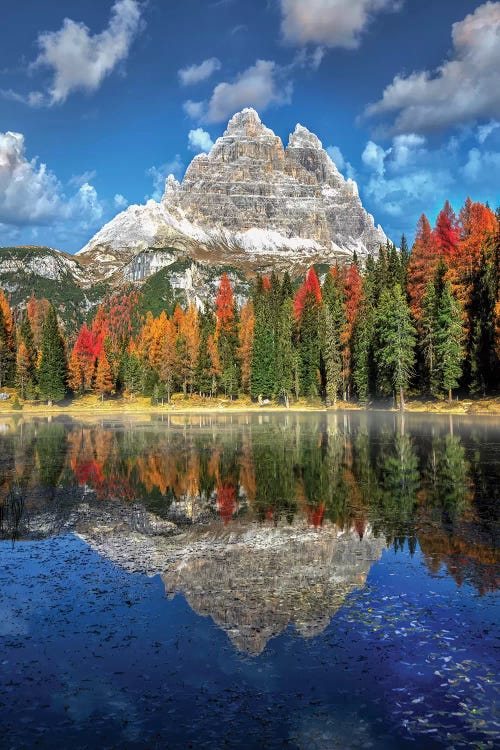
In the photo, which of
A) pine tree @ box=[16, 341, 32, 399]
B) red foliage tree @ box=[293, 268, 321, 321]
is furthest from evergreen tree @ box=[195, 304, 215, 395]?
pine tree @ box=[16, 341, 32, 399]

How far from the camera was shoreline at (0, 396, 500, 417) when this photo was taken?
244 feet

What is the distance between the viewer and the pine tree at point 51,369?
4491 inches

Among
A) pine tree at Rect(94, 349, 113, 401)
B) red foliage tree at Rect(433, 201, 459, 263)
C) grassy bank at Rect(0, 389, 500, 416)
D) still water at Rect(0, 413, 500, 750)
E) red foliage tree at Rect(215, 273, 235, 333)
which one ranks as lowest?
still water at Rect(0, 413, 500, 750)

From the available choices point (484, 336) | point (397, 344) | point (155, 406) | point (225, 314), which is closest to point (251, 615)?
point (484, 336)

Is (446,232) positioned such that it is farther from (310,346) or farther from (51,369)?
(51,369)

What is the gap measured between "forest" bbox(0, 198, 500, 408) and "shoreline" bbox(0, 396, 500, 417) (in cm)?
193

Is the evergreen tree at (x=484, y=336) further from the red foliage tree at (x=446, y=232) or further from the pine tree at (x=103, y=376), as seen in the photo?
the pine tree at (x=103, y=376)

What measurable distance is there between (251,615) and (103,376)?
113229 mm

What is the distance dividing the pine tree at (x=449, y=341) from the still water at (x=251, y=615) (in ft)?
159

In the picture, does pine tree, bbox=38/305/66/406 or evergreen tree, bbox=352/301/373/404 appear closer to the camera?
evergreen tree, bbox=352/301/373/404

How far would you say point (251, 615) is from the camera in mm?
11422

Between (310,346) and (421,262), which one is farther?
(310,346)

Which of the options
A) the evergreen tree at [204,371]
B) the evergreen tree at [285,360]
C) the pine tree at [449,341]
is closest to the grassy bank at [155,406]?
the evergreen tree at [204,371]

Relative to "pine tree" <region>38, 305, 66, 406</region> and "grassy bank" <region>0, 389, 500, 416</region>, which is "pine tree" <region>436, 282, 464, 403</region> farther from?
"pine tree" <region>38, 305, 66, 406</region>
